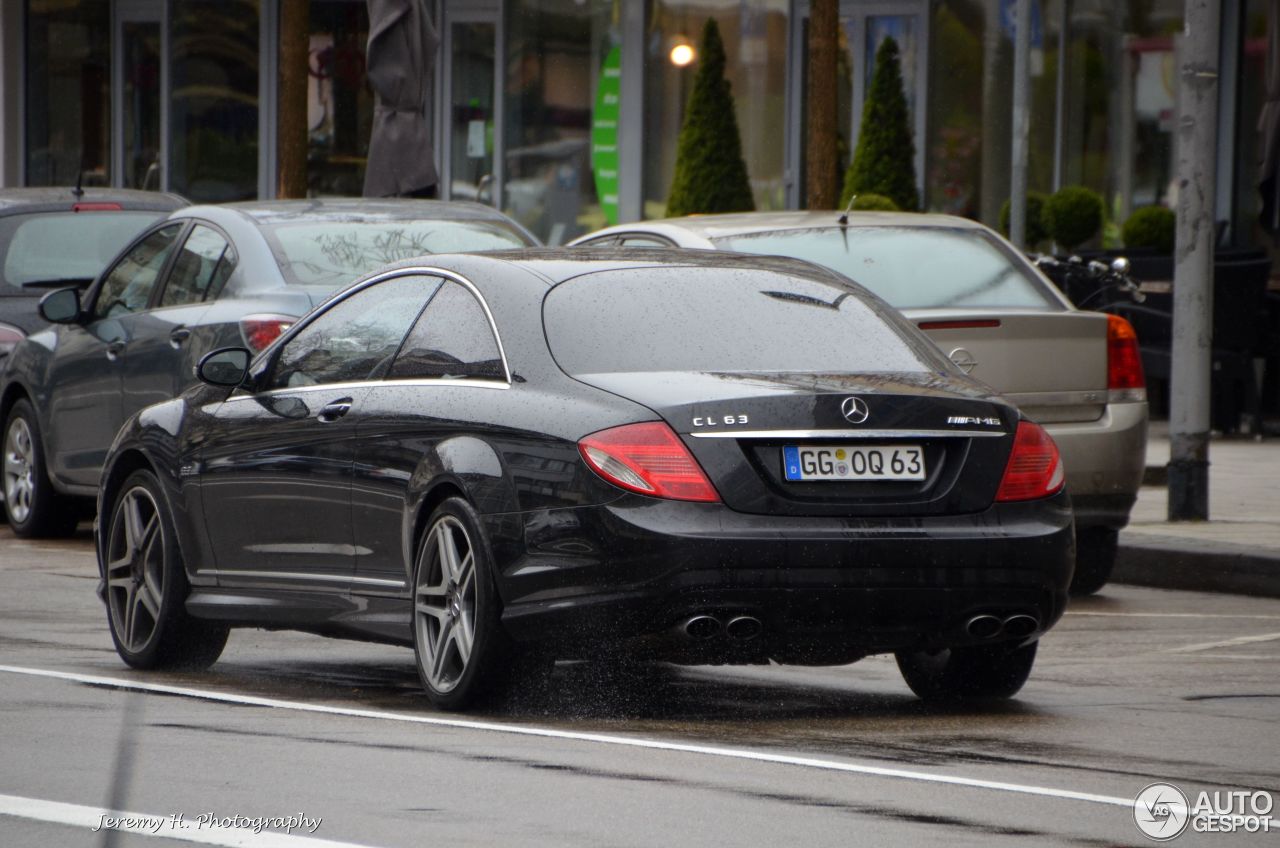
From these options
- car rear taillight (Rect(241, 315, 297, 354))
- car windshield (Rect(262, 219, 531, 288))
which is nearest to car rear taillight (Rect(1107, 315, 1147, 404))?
car windshield (Rect(262, 219, 531, 288))

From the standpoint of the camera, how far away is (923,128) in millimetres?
24766

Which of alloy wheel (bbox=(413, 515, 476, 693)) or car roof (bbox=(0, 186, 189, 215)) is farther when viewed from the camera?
car roof (bbox=(0, 186, 189, 215))

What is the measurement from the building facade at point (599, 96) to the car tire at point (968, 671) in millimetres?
10449

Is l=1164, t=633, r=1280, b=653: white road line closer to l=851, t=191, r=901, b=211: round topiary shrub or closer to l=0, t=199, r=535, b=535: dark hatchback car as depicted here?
l=0, t=199, r=535, b=535: dark hatchback car

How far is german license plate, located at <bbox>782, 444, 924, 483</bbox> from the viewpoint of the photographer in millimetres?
7074

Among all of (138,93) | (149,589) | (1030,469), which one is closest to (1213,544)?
(1030,469)

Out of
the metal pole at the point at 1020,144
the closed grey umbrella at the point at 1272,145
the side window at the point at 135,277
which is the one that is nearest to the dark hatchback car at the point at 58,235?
the side window at the point at 135,277

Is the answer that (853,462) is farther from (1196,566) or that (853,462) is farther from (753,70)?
(753,70)

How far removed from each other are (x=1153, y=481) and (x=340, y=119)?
15.2 m

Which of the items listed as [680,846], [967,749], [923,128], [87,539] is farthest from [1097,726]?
[923,128]

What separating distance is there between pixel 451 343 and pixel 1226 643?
3371 millimetres

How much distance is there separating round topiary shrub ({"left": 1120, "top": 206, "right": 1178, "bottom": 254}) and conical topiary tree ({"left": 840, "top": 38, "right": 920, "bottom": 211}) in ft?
8.16

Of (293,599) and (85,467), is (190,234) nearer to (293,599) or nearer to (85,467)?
(85,467)

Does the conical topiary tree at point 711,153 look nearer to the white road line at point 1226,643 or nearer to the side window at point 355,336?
the white road line at point 1226,643
